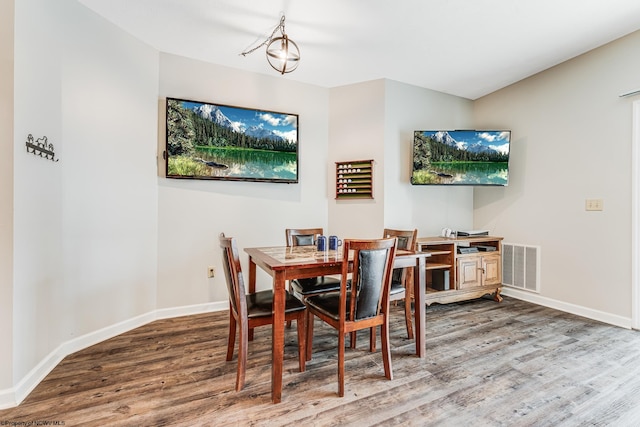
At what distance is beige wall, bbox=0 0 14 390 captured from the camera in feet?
5.67

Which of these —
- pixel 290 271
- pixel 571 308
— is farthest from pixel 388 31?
pixel 571 308

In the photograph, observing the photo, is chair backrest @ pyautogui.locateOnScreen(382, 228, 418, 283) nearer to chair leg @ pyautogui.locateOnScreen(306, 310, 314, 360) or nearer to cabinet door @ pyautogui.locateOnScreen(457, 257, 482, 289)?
chair leg @ pyautogui.locateOnScreen(306, 310, 314, 360)

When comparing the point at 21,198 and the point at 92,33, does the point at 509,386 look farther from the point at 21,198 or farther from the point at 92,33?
the point at 92,33

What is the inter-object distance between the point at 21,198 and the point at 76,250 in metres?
0.73

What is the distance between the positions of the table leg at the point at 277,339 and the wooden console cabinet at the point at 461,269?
2074 mm

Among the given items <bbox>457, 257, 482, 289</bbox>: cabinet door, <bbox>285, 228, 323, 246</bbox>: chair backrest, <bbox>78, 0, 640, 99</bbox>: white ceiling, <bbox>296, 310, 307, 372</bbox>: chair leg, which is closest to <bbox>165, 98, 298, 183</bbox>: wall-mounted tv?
<bbox>78, 0, 640, 99</bbox>: white ceiling

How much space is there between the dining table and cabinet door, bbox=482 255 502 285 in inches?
75.6

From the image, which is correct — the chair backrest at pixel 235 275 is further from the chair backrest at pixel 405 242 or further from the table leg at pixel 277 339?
the chair backrest at pixel 405 242

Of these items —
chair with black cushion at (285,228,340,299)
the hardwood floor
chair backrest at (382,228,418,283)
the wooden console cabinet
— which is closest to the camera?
the hardwood floor

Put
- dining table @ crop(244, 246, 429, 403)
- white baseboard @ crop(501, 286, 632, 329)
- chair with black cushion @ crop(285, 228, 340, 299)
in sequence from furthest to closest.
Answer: white baseboard @ crop(501, 286, 632, 329) < chair with black cushion @ crop(285, 228, 340, 299) < dining table @ crop(244, 246, 429, 403)

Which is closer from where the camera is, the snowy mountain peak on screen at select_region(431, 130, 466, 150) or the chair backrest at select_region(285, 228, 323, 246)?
the chair backrest at select_region(285, 228, 323, 246)

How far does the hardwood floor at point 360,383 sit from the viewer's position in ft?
5.44

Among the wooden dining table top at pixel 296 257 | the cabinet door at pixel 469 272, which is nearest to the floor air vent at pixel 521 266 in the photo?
the cabinet door at pixel 469 272

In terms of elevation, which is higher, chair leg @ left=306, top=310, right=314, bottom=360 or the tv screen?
the tv screen
